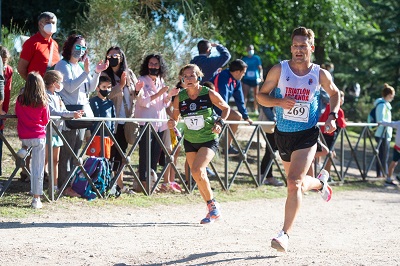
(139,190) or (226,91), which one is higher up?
(226,91)

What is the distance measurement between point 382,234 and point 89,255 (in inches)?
145

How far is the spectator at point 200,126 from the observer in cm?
920

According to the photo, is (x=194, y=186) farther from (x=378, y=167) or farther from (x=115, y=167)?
(x=378, y=167)

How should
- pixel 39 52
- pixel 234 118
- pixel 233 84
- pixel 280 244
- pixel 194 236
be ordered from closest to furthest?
pixel 280 244 → pixel 194 236 → pixel 39 52 → pixel 233 84 → pixel 234 118

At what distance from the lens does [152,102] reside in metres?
11.4

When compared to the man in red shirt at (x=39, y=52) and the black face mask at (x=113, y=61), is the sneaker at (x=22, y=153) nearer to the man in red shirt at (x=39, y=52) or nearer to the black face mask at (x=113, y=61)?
the man in red shirt at (x=39, y=52)

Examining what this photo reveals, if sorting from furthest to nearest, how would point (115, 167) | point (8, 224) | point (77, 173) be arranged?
point (115, 167)
point (77, 173)
point (8, 224)

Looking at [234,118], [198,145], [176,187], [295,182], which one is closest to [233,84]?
[234,118]

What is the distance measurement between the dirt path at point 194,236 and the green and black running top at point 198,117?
1035 millimetres

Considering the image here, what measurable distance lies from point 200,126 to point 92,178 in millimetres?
1974

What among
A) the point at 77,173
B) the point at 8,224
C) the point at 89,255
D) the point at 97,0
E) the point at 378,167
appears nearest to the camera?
the point at 89,255

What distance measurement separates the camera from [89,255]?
23.1 feet

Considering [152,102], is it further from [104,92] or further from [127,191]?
[127,191]

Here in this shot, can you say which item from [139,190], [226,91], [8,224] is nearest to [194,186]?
[139,190]
